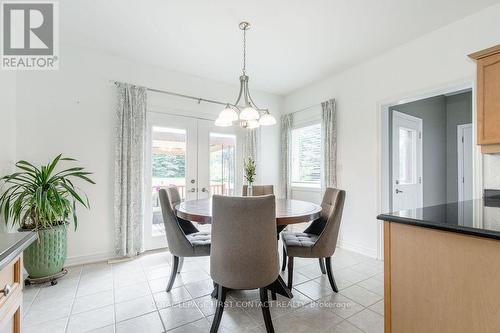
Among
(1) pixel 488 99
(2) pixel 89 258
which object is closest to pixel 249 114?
(1) pixel 488 99

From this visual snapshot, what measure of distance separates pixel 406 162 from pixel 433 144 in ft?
3.34

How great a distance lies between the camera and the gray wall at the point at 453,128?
412cm

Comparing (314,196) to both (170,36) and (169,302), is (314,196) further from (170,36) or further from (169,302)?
(170,36)

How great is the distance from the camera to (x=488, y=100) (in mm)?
1861

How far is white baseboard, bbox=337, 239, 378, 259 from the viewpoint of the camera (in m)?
3.05

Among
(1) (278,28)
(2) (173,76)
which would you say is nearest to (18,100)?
(2) (173,76)

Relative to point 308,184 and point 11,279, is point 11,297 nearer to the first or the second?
point 11,279

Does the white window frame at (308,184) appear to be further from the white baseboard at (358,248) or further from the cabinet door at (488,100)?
the cabinet door at (488,100)

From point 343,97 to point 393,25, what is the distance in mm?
1166

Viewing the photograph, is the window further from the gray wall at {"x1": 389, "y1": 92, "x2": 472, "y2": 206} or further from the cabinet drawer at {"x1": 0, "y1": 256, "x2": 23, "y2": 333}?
the cabinet drawer at {"x1": 0, "y1": 256, "x2": 23, "y2": 333}

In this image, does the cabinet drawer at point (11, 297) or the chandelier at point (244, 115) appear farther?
the chandelier at point (244, 115)

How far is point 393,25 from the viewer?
2385mm

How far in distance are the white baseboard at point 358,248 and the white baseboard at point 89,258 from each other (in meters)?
3.19

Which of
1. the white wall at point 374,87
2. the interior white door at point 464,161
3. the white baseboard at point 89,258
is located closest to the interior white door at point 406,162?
the white wall at point 374,87
